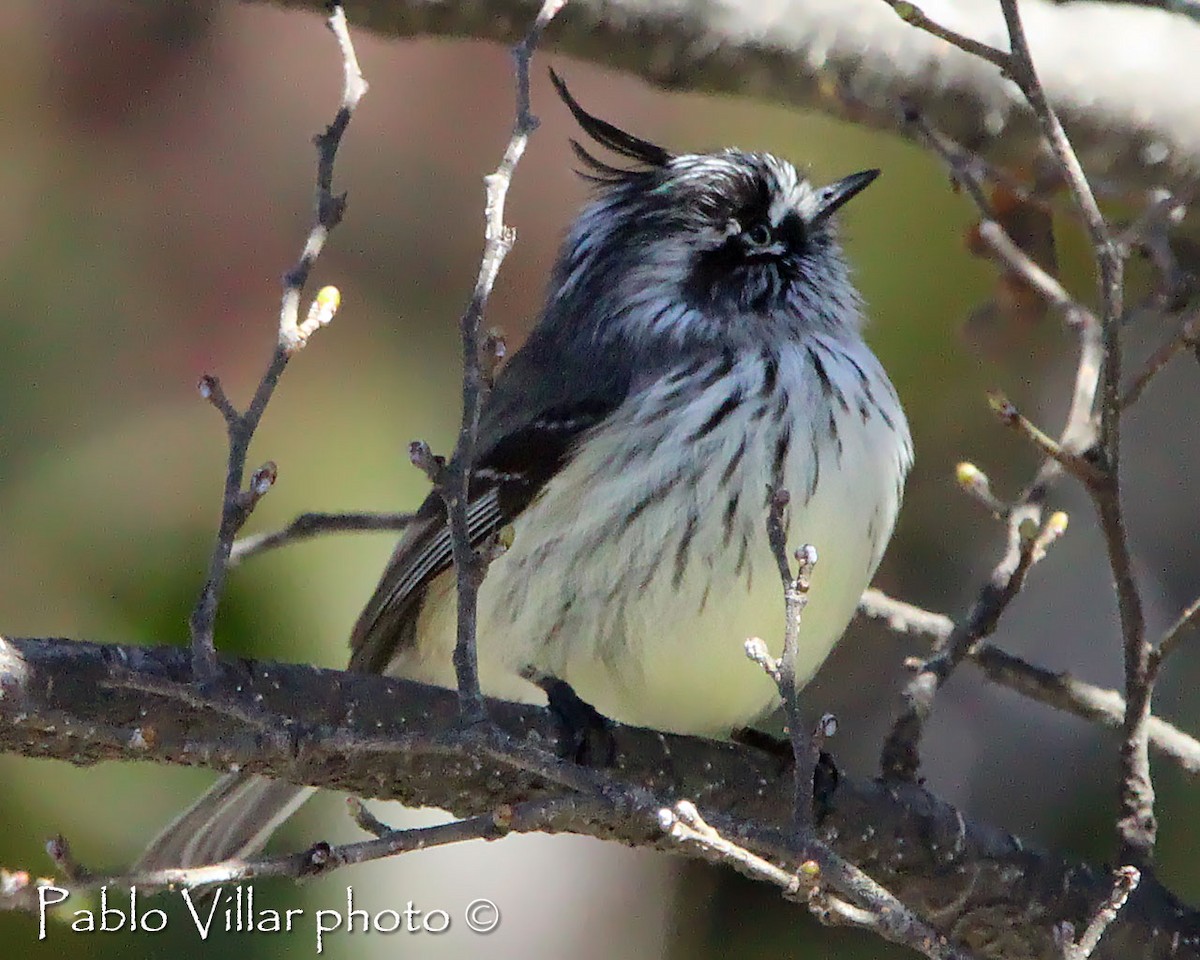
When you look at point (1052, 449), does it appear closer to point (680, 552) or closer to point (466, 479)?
point (680, 552)

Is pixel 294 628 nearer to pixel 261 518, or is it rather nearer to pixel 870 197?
pixel 261 518

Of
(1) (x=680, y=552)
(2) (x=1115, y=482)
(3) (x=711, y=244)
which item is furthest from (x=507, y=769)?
(3) (x=711, y=244)

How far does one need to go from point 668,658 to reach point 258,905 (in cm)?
115

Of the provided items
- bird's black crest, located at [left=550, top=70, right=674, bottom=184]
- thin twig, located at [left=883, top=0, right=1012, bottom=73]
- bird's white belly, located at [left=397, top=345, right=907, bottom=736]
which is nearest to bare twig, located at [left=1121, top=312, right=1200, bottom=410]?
thin twig, located at [left=883, top=0, right=1012, bottom=73]

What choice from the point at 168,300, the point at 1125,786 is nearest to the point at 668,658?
the point at 1125,786

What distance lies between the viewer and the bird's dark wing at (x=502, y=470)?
3.37 meters

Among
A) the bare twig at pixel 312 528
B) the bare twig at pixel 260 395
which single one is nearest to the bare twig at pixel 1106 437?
the bare twig at pixel 260 395

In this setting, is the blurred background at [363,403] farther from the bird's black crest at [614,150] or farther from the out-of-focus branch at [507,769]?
the out-of-focus branch at [507,769]

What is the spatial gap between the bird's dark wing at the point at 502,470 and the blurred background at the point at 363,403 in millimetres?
235

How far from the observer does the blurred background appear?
385 cm

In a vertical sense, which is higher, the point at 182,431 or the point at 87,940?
the point at 182,431

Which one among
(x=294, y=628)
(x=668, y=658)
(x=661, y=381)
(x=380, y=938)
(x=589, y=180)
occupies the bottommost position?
(x=380, y=938)

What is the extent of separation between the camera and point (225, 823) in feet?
11.5

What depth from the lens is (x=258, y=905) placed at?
3699 millimetres
